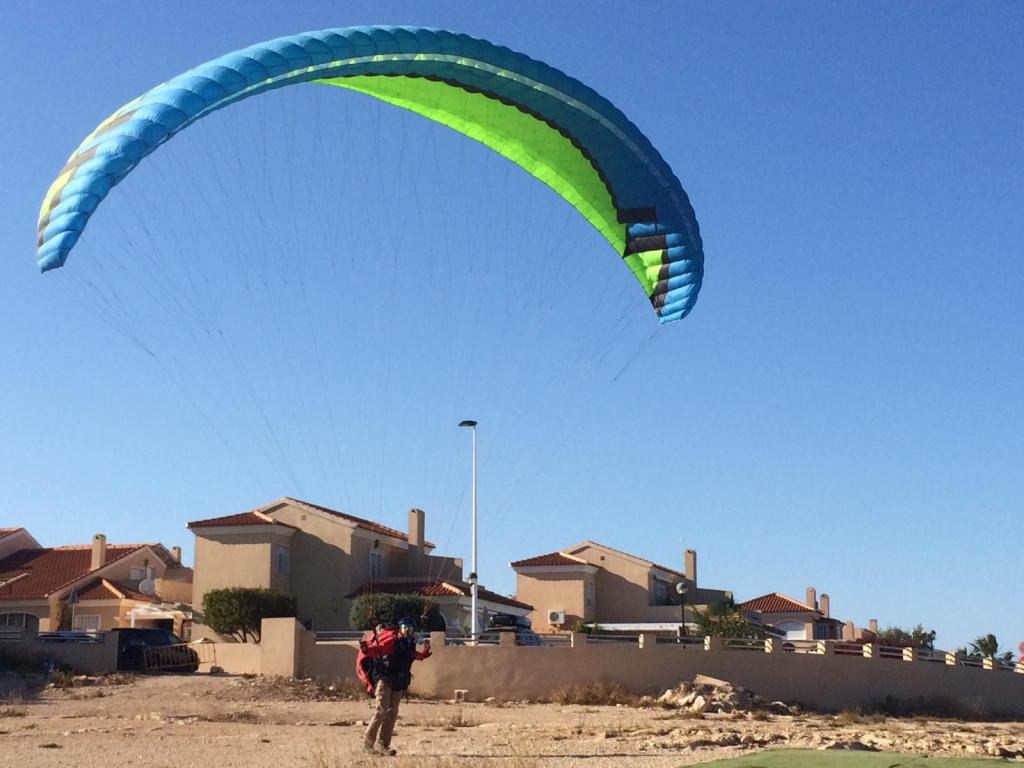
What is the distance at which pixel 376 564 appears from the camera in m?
46.1

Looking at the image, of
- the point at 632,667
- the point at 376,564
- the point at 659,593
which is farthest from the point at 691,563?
the point at 632,667

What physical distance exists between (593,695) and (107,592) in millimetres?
26239

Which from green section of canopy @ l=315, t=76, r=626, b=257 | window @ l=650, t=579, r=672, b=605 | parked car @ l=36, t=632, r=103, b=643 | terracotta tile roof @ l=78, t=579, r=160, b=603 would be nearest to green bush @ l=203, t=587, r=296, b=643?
terracotta tile roof @ l=78, t=579, r=160, b=603

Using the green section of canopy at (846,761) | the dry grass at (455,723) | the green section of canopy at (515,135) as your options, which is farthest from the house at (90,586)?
the green section of canopy at (846,761)

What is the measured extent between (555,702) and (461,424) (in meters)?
14.3

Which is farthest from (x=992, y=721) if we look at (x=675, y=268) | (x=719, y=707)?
(x=675, y=268)

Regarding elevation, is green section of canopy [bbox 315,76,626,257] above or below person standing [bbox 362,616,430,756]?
above

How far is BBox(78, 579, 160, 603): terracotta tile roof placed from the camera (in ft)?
153

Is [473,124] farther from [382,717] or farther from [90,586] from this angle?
[90,586]

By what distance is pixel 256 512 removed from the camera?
4553cm

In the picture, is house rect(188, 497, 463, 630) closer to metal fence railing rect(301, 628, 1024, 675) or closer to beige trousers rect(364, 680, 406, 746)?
metal fence railing rect(301, 628, 1024, 675)

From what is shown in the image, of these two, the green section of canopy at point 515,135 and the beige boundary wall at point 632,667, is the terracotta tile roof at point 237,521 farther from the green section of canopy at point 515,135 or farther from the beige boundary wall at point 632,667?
the green section of canopy at point 515,135

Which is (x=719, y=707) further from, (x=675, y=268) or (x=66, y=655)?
(x=66, y=655)

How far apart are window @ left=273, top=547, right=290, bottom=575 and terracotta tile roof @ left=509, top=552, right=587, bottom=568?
11.8 metres
